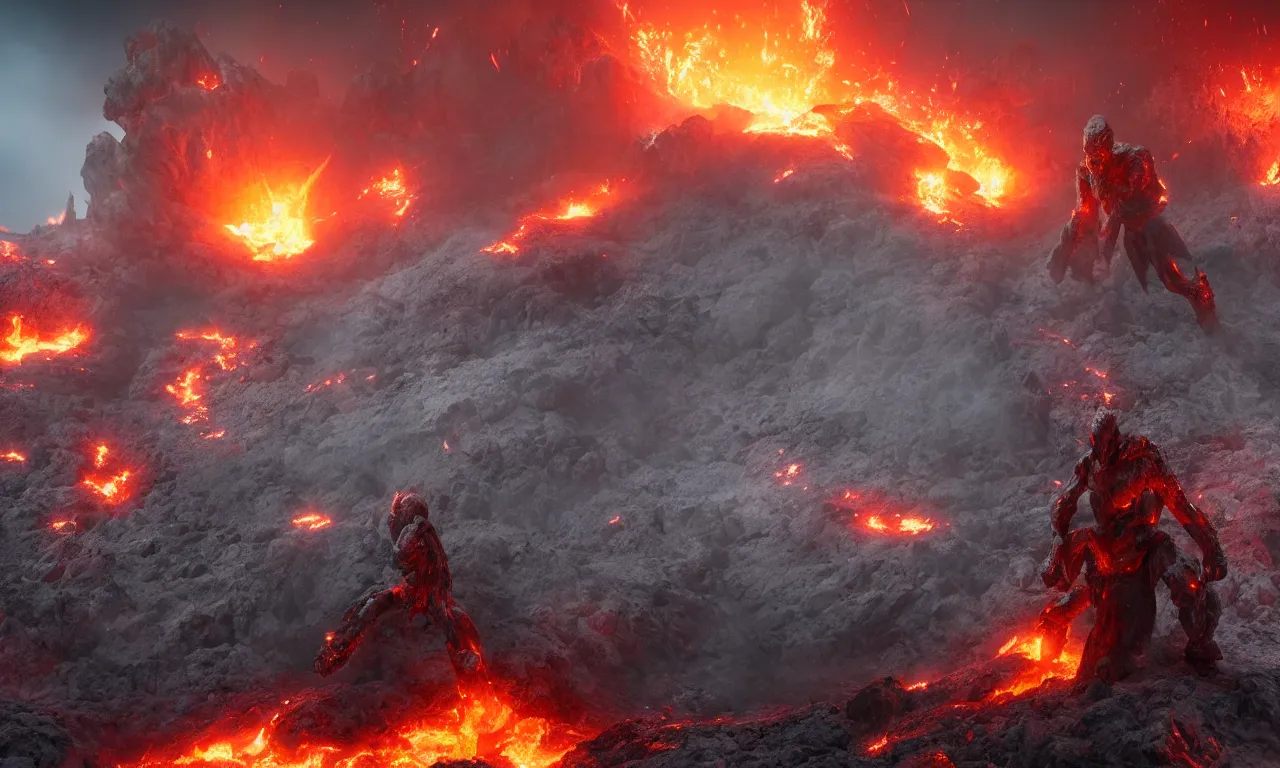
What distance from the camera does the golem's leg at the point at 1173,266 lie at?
55.7 ft

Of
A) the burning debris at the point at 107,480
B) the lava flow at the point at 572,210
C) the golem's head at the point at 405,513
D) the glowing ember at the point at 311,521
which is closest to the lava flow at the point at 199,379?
the burning debris at the point at 107,480

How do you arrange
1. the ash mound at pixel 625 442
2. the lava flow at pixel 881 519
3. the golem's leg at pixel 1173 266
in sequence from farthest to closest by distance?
1. the golem's leg at pixel 1173 266
2. the lava flow at pixel 881 519
3. the ash mound at pixel 625 442

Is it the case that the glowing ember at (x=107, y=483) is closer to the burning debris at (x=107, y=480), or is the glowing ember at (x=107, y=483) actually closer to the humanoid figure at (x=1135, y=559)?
the burning debris at (x=107, y=480)

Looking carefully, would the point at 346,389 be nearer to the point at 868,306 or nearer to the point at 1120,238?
the point at 868,306

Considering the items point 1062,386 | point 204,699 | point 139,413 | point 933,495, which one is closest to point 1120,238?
point 1062,386

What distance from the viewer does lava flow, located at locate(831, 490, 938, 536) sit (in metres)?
15.1

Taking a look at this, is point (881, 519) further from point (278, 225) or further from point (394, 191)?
point (278, 225)

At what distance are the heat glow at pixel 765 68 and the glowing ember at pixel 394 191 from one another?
35.5ft

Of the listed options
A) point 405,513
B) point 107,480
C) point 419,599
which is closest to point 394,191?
point 107,480

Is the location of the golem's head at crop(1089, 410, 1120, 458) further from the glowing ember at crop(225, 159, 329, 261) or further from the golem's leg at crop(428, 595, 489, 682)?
the glowing ember at crop(225, 159, 329, 261)

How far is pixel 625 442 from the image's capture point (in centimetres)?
1911

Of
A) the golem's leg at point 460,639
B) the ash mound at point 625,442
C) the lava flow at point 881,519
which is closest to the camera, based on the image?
the golem's leg at point 460,639

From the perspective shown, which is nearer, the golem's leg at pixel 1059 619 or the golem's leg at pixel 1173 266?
the golem's leg at pixel 1059 619

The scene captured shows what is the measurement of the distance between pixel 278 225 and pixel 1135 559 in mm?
27016
